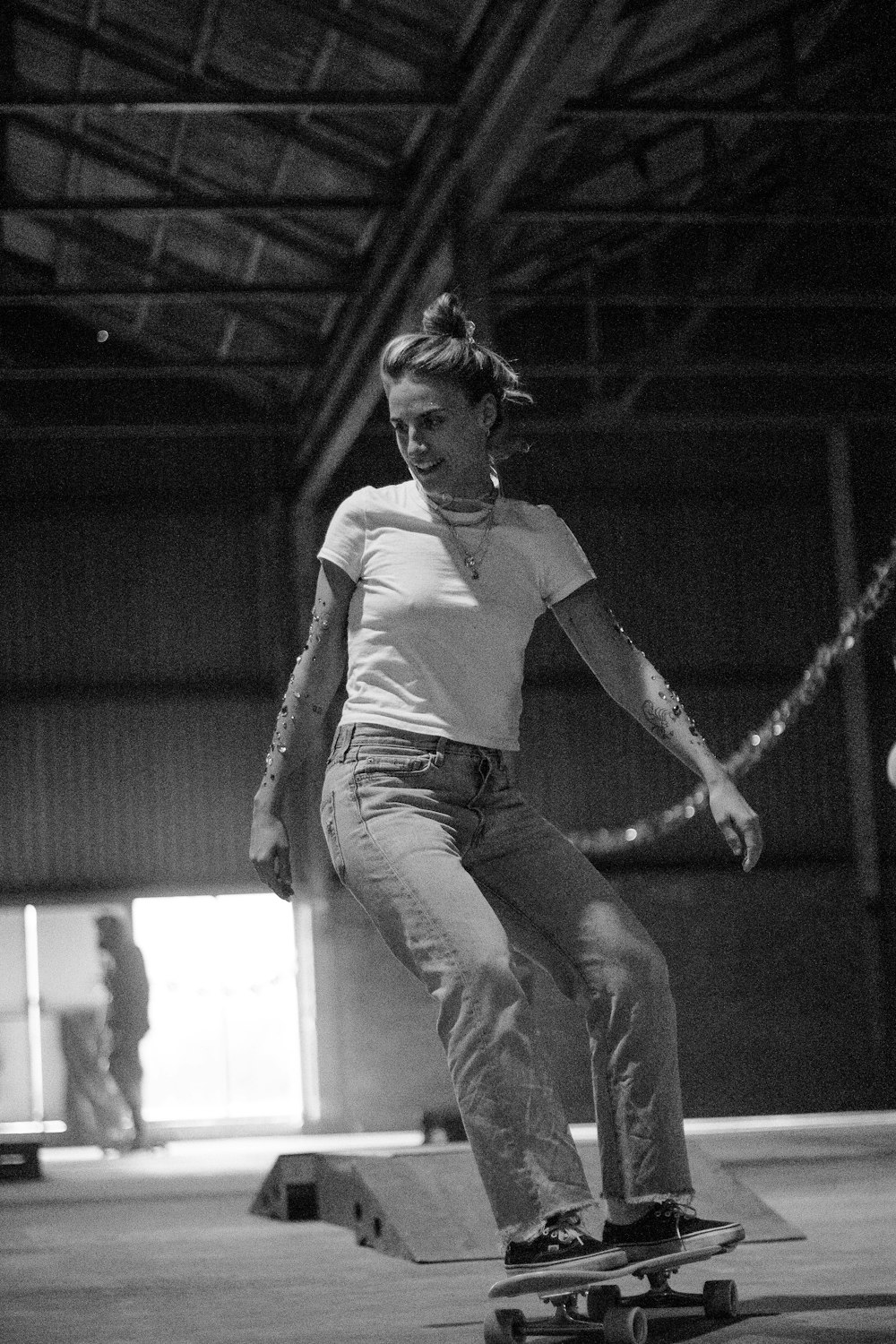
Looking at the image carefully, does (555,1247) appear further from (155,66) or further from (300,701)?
(155,66)

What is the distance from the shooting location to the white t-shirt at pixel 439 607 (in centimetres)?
306

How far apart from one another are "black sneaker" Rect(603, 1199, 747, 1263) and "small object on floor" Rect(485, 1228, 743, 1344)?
0.4 inches

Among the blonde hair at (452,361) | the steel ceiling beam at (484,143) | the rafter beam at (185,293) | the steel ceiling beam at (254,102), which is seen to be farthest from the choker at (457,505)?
the rafter beam at (185,293)

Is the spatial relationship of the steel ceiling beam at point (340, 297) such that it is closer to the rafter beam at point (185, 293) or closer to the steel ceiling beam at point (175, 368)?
the rafter beam at point (185, 293)

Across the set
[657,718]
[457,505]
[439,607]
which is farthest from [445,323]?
[657,718]

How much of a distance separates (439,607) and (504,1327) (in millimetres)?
1145

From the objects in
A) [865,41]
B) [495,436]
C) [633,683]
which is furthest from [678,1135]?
[865,41]

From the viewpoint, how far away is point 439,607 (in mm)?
3080

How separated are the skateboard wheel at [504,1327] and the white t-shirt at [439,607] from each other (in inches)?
35.8

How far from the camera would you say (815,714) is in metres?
16.7

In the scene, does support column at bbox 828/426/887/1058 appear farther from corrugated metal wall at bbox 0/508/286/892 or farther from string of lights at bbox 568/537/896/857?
corrugated metal wall at bbox 0/508/286/892

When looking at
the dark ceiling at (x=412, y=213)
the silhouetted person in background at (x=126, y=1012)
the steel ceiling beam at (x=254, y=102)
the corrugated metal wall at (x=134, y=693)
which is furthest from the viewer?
the corrugated metal wall at (x=134, y=693)

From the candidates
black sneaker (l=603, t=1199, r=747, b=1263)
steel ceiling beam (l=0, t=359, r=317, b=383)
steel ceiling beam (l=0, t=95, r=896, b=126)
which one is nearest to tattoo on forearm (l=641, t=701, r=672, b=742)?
black sneaker (l=603, t=1199, r=747, b=1263)

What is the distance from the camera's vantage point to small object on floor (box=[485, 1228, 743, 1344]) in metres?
2.66
